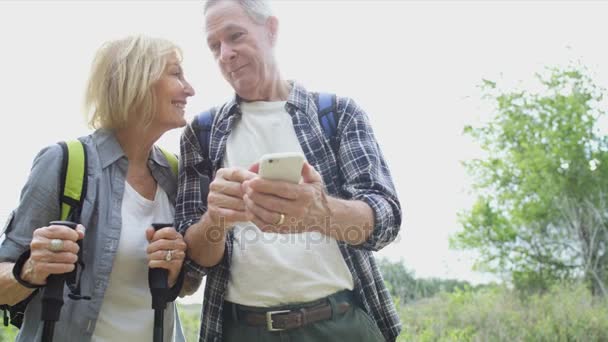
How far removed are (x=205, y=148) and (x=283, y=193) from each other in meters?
0.87

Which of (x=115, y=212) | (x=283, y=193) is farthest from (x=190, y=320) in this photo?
(x=283, y=193)

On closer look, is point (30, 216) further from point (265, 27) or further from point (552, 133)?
point (552, 133)

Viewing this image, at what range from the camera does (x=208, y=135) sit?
2.29 m

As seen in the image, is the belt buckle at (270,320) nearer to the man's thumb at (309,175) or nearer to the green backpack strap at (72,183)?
the man's thumb at (309,175)

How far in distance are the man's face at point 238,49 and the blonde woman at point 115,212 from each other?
210 millimetres

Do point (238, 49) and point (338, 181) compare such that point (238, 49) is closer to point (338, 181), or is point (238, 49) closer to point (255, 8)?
point (255, 8)

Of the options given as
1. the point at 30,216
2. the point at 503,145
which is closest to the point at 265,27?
the point at 30,216

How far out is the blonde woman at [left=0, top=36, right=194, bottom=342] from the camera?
6.29 ft

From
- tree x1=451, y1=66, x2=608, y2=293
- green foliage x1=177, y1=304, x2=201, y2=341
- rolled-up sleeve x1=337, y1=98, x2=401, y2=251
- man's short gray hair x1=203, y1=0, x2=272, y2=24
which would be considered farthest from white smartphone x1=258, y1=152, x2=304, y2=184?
tree x1=451, y1=66, x2=608, y2=293

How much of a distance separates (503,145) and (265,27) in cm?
1078

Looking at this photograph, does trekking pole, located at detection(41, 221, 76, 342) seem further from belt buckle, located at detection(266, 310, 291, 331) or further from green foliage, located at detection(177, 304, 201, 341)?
green foliage, located at detection(177, 304, 201, 341)

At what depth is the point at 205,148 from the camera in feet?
7.47

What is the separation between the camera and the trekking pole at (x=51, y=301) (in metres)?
1.78

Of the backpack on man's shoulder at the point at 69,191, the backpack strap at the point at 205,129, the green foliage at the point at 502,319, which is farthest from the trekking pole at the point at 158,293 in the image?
the green foliage at the point at 502,319
